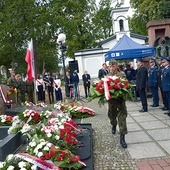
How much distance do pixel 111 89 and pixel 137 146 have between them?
1.31m

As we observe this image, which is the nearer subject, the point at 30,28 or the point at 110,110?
the point at 110,110

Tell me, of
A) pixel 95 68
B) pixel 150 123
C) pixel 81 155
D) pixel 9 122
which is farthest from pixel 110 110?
pixel 95 68

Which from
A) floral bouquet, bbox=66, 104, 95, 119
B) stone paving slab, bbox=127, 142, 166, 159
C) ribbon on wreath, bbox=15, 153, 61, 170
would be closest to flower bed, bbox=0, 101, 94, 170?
ribbon on wreath, bbox=15, 153, 61, 170

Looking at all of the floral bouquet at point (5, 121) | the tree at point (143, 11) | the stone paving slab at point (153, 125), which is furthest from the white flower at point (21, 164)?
the tree at point (143, 11)

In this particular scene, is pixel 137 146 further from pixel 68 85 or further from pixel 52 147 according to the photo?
pixel 68 85

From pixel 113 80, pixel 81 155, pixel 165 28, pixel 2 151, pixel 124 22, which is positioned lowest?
pixel 81 155

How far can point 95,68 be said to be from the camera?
3425 centimetres

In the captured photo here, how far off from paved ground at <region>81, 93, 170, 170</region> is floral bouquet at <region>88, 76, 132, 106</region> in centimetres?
101

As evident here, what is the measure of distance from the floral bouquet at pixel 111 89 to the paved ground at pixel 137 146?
101 cm

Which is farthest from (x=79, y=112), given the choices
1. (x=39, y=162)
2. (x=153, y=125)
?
(x=39, y=162)

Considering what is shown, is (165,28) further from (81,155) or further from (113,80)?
(81,155)

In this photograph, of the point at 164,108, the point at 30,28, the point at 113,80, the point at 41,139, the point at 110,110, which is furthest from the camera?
the point at 30,28

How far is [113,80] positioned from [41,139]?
1984 mm

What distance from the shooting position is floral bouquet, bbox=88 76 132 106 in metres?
5.36
